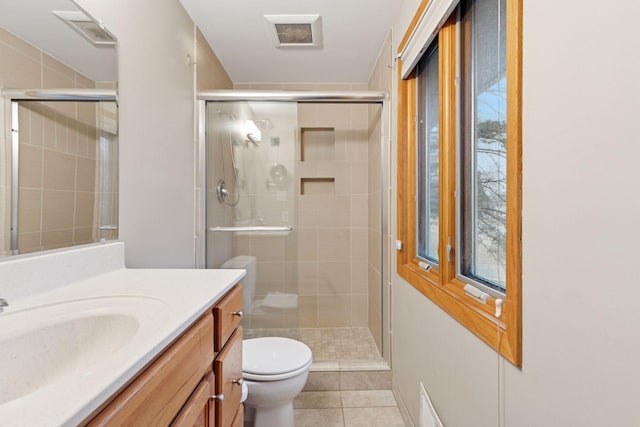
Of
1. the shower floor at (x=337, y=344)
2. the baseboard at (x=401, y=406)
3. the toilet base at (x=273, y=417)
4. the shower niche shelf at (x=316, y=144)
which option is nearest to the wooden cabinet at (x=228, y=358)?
the toilet base at (x=273, y=417)

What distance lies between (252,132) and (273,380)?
1.62 meters

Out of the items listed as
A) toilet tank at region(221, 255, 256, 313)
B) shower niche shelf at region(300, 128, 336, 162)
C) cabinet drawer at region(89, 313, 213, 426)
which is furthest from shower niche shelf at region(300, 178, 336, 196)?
cabinet drawer at region(89, 313, 213, 426)

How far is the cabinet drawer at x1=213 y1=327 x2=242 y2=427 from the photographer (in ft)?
3.01

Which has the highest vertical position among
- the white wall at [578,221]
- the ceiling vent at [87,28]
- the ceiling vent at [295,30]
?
the ceiling vent at [295,30]

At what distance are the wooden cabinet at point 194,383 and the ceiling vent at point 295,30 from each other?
5.26 ft

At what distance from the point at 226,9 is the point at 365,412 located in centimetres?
242

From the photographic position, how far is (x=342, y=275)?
2.81 m

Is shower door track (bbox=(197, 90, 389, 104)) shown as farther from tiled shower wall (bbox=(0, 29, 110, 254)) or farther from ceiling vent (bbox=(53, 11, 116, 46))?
tiled shower wall (bbox=(0, 29, 110, 254))

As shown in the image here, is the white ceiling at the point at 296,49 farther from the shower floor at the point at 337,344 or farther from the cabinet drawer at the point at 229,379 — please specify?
the shower floor at the point at 337,344

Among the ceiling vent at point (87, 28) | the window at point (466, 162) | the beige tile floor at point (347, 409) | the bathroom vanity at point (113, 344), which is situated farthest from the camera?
the beige tile floor at point (347, 409)

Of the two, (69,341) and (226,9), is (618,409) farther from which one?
(226,9)

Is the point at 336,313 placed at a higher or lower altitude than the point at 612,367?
lower

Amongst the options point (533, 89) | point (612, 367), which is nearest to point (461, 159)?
point (533, 89)

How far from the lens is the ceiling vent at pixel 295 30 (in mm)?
1849
